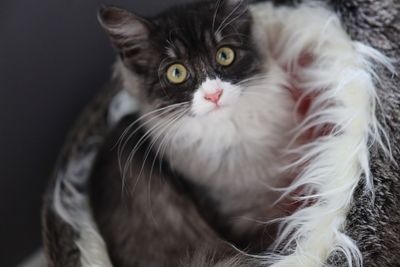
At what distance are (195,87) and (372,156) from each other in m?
0.40

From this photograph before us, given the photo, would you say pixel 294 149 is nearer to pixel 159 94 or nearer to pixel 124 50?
pixel 159 94

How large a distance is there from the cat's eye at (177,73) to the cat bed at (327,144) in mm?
249

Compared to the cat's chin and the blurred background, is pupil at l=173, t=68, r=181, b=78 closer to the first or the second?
the cat's chin

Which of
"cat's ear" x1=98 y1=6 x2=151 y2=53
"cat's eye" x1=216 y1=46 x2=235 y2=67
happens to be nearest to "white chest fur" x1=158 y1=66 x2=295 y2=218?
"cat's eye" x1=216 y1=46 x2=235 y2=67

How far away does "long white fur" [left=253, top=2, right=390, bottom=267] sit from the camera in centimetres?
120

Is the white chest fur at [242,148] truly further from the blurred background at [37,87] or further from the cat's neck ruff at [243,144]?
the blurred background at [37,87]

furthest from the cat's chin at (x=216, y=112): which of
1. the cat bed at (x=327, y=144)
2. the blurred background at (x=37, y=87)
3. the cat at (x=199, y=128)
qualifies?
the blurred background at (x=37, y=87)

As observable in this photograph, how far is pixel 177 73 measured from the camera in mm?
Answer: 1256

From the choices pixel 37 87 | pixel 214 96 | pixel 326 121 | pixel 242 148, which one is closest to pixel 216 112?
pixel 214 96

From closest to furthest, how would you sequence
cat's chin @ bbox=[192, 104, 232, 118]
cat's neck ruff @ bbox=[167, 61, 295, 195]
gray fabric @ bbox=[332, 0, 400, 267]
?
gray fabric @ bbox=[332, 0, 400, 267], cat's chin @ bbox=[192, 104, 232, 118], cat's neck ruff @ bbox=[167, 61, 295, 195]

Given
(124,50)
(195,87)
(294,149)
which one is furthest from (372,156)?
(124,50)

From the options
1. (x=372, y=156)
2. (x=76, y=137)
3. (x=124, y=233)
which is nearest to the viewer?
(x=372, y=156)

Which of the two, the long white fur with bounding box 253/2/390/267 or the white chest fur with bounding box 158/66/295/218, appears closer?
the long white fur with bounding box 253/2/390/267

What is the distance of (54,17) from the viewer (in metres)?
1.49
